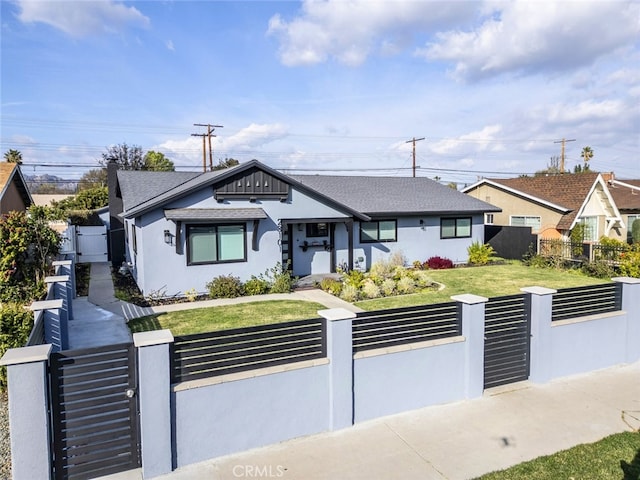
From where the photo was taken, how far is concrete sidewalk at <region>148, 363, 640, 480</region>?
476 centimetres

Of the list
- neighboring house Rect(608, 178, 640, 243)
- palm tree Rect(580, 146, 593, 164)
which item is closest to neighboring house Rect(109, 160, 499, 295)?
neighboring house Rect(608, 178, 640, 243)

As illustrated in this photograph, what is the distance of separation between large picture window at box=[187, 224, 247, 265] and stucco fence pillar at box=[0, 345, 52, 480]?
942cm

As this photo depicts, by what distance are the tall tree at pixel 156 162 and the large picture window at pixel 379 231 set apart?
35.1 m

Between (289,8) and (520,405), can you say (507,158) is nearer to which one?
(289,8)

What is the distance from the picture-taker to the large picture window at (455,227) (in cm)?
2020

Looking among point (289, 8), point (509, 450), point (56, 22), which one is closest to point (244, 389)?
point (509, 450)

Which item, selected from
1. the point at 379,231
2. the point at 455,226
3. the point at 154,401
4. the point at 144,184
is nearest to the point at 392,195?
the point at 379,231

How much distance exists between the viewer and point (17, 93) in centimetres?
2419

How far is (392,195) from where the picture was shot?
20797 mm

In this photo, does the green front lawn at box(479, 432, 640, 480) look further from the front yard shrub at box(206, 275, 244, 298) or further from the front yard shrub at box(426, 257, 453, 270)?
the front yard shrub at box(426, 257, 453, 270)

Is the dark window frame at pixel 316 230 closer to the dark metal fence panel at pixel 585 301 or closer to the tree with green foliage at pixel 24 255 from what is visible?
the tree with green foliage at pixel 24 255

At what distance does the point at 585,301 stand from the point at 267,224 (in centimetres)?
968

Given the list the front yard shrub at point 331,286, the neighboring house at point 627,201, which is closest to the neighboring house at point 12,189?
the front yard shrub at point 331,286

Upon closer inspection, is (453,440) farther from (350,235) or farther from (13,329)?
(350,235)
